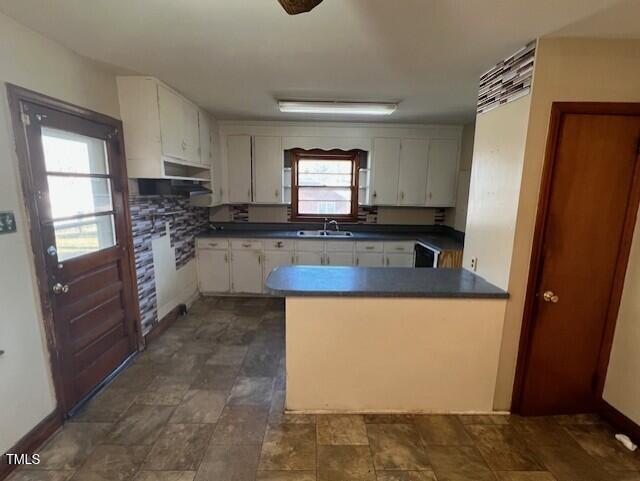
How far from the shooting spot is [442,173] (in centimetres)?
409

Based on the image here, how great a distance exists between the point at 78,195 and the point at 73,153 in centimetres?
28

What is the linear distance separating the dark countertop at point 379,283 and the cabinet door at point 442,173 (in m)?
2.05

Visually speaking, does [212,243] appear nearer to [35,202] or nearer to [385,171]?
[35,202]

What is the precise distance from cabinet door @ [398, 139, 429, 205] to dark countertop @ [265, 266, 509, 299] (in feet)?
6.57

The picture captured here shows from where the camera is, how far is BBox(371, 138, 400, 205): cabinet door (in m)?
4.04

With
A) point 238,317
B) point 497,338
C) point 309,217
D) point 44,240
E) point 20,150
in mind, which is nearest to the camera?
point 20,150

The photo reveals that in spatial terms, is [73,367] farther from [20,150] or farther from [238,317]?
[238,317]

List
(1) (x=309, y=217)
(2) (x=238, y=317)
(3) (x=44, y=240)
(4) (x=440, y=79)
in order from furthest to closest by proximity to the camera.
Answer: (1) (x=309, y=217) < (2) (x=238, y=317) < (4) (x=440, y=79) < (3) (x=44, y=240)

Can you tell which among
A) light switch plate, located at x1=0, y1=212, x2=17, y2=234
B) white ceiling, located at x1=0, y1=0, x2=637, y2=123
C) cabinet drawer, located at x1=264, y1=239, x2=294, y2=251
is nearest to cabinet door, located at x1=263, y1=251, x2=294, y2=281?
cabinet drawer, located at x1=264, y1=239, x2=294, y2=251

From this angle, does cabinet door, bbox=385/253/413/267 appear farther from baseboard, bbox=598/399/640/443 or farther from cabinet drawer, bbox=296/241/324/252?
baseboard, bbox=598/399/640/443

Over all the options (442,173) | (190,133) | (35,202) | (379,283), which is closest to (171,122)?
(190,133)

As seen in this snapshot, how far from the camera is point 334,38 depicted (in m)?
1.68

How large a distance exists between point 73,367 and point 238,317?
5.49 ft

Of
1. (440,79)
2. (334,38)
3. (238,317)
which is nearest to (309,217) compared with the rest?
(238,317)
